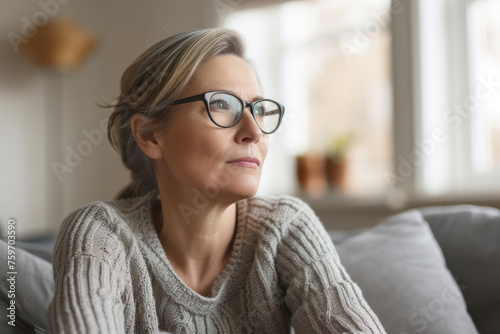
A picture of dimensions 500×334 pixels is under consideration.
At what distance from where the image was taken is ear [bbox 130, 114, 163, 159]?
1.11 meters

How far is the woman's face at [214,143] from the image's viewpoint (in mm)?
1015

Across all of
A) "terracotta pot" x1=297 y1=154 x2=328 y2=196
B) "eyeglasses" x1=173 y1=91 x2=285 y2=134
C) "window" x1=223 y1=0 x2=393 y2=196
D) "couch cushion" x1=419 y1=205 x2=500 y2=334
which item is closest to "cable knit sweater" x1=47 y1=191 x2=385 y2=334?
"eyeglasses" x1=173 y1=91 x2=285 y2=134

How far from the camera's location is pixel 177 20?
3441 millimetres

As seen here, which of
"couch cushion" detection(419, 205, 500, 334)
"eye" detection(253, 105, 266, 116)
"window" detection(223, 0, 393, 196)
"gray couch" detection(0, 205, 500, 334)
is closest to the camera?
"eye" detection(253, 105, 266, 116)

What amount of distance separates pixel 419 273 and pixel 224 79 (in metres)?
0.66

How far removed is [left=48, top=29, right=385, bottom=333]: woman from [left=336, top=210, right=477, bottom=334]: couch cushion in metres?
0.23

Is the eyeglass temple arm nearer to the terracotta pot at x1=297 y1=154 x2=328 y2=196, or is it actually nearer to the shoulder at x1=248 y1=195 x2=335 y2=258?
the shoulder at x1=248 y1=195 x2=335 y2=258

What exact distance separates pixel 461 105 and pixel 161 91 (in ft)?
6.29

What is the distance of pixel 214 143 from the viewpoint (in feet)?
3.32

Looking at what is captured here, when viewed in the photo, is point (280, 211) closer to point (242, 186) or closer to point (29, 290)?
point (242, 186)

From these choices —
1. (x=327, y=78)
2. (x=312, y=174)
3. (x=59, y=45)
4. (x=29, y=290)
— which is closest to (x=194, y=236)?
(x=29, y=290)

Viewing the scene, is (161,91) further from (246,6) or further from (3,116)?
(3,116)

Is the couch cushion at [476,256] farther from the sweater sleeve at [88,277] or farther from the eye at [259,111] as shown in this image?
the sweater sleeve at [88,277]

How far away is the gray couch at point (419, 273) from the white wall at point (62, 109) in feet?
7.66
